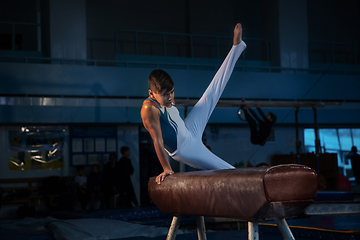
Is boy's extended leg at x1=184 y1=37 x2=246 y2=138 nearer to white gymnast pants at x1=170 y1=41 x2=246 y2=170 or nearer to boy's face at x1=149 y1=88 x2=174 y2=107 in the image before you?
white gymnast pants at x1=170 y1=41 x2=246 y2=170

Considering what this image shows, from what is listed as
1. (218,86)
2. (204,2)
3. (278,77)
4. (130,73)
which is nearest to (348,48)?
(278,77)

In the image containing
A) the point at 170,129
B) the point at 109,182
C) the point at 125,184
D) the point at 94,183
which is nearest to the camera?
the point at 170,129

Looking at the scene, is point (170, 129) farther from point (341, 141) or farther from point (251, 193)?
point (341, 141)

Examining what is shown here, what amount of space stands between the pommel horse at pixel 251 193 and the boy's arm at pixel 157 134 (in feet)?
0.54

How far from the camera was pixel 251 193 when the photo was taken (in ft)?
5.54

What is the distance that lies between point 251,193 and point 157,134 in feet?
2.66

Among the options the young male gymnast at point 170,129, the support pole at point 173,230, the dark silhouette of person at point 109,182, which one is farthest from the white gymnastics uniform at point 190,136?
the dark silhouette of person at point 109,182

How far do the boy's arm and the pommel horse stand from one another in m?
0.17

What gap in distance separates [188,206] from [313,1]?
12180 mm

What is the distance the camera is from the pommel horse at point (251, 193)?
1635 mm

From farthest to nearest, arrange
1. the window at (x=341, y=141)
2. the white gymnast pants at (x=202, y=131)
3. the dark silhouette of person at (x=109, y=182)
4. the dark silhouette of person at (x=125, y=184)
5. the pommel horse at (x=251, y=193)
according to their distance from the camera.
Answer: the window at (x=341, y=141)
the dark silhouette of person at (x=109, y=182)
the dark silhouette of person at (x=125, y=184)
the white gymnast pants at (x=202, y=131)
the pommel horse at (x=251, y=193)

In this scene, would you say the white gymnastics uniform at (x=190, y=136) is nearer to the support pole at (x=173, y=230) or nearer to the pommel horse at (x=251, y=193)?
the pommel horse at (x=251, y=193)

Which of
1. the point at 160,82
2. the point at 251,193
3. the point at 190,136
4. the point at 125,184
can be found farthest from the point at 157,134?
the point at 125,184

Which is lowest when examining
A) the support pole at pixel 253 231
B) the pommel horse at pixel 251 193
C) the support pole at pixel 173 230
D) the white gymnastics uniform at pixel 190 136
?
the support pole at pixel 173 230
